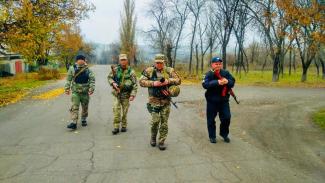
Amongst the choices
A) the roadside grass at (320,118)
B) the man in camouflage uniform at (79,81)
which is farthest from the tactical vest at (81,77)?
the roadside grass at (320,118)

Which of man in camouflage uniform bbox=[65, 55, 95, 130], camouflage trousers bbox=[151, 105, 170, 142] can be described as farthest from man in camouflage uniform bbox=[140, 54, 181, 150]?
man in camouflage uniform bbox=[65, 55, 95, 130]

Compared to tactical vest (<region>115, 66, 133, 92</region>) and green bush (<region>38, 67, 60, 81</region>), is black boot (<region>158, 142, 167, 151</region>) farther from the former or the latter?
green bush (<region>38, 67, 60, 81</region>)

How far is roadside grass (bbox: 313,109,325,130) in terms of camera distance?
429 inches

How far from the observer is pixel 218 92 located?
8.32 m

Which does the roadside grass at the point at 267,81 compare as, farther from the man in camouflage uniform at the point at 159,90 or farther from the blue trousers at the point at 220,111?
the man in camouflage uniform at the point at 159,90

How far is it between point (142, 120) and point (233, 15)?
29133mm

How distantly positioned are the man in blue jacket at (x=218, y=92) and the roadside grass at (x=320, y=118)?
3657 millimetres

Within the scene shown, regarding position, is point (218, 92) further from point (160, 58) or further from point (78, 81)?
point (78, 81)

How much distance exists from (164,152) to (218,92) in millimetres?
1835

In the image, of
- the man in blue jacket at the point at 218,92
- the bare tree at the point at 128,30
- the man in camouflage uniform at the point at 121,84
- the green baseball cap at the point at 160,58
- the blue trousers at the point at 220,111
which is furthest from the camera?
the bare tree at the point at 128,30

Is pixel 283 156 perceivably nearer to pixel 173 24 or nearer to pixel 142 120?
pixel 142 120

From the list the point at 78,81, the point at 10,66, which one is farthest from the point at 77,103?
the point at 10,66

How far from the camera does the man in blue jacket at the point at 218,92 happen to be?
8117mm

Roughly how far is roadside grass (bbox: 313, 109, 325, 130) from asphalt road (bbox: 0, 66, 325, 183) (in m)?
0.28
